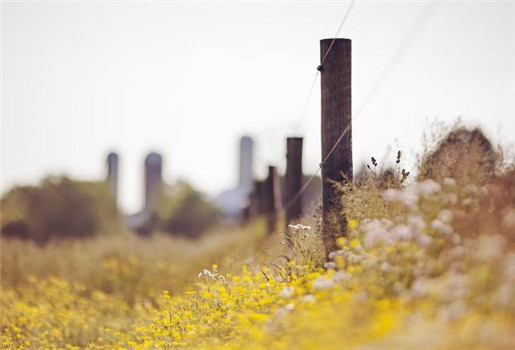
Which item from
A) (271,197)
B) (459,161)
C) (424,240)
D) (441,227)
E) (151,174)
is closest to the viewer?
(424,240)

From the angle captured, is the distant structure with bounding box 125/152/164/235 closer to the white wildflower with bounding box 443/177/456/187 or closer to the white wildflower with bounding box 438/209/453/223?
the white wildflower with bounding box 443/177/456/187

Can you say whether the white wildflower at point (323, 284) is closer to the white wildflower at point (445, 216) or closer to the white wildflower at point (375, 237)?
the white wildflower at point (375, 237)

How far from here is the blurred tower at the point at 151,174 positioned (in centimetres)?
8712

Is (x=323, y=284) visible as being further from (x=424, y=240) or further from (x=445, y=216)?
(x=445, y=216)

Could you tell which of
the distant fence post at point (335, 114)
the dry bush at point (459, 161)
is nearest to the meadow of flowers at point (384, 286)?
the dry bush at point (459, 161)

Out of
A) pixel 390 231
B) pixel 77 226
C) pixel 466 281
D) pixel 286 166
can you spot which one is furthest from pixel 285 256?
pixel 77 226

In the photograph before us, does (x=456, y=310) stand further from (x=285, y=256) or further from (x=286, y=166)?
(x=286, y=166)

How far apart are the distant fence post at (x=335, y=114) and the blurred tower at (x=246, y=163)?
90253 mm

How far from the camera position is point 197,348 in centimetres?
778

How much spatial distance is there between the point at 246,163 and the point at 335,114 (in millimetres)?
95109

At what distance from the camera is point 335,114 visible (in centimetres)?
1010

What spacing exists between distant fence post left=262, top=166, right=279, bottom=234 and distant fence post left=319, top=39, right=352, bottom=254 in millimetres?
12109

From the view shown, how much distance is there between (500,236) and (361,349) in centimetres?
174

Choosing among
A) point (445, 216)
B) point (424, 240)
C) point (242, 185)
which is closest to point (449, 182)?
point (445, 216)
